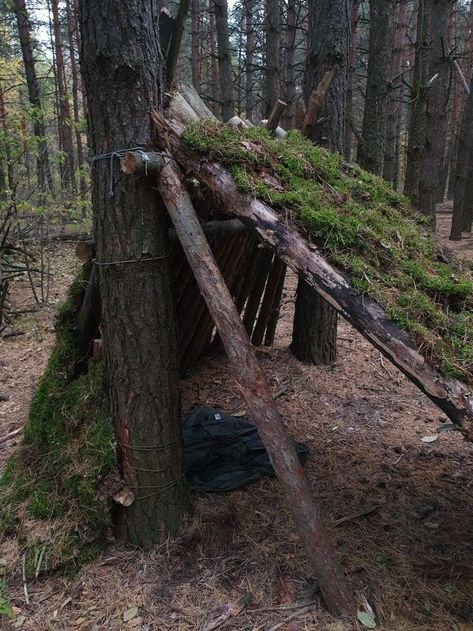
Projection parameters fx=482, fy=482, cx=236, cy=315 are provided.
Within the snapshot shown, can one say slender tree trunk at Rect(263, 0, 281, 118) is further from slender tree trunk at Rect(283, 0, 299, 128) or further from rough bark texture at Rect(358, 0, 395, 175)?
rough bark texture at Rect(358, 0, 395, 175)

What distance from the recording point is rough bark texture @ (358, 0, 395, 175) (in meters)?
6.15

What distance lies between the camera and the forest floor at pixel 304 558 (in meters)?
2.58

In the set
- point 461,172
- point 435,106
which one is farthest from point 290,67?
point 435,106

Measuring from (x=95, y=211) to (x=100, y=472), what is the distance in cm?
159

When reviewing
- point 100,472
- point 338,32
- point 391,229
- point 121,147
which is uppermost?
point 338,32

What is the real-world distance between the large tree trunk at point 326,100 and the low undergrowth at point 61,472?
249cm

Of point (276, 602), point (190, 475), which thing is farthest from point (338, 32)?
point (276, 602)

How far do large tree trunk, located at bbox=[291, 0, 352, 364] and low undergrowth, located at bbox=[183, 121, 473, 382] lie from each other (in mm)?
1879

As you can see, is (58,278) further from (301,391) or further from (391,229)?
(391,229)

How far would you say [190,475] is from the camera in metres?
3.59

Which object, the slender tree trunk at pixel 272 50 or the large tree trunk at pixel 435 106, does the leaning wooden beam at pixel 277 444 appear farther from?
the slender tree trunk at pixel 272 50

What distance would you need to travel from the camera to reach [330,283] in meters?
2.32

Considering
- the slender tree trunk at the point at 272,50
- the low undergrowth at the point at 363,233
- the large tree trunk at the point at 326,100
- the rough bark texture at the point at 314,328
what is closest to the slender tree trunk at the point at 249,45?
the slender tree trunk at the point at 272,50

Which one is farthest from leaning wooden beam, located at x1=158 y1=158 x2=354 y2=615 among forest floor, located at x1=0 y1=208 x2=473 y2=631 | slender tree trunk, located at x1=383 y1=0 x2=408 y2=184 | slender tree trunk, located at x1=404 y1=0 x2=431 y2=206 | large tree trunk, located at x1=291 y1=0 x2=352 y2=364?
slender tree trunk, located at x1=383 y1=0 x2=408 y2=184
